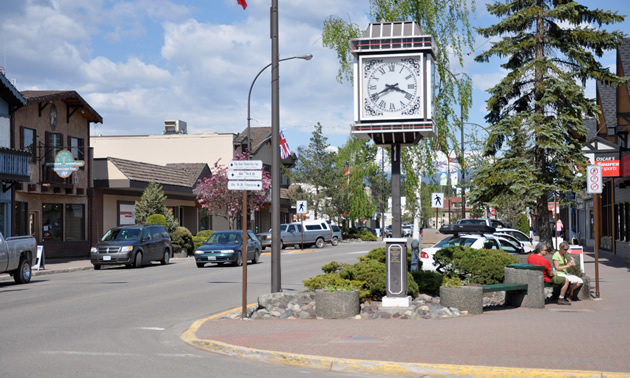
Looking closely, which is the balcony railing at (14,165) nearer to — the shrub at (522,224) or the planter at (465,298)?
the planter at (465,298)

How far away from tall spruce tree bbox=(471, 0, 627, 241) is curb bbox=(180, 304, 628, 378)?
14939mm

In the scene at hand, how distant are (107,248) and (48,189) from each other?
316 inches

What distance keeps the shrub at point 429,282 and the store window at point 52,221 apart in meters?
25.5

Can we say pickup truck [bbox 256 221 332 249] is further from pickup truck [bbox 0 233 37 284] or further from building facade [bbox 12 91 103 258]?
pickup truck [bbox 0 233 37 284]

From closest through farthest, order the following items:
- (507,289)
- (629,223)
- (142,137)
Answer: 1. (507,289)
2. (629,223)
3. (142,137)

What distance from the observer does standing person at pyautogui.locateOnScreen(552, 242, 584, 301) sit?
15977 mm

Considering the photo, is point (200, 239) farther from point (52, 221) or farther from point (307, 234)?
point (307, 234)

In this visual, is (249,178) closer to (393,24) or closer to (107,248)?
(393,24)

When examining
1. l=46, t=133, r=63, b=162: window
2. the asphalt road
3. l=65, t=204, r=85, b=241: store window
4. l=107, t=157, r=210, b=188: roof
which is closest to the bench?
the asphalt road

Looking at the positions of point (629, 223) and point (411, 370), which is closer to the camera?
point (411, 370)

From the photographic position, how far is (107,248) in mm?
29625

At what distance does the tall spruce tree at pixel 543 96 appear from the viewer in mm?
Answer: 23203

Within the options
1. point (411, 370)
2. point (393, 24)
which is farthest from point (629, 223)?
point (411, 370)

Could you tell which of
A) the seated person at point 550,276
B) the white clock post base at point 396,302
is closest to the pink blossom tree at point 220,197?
the seated person at point 550,276
